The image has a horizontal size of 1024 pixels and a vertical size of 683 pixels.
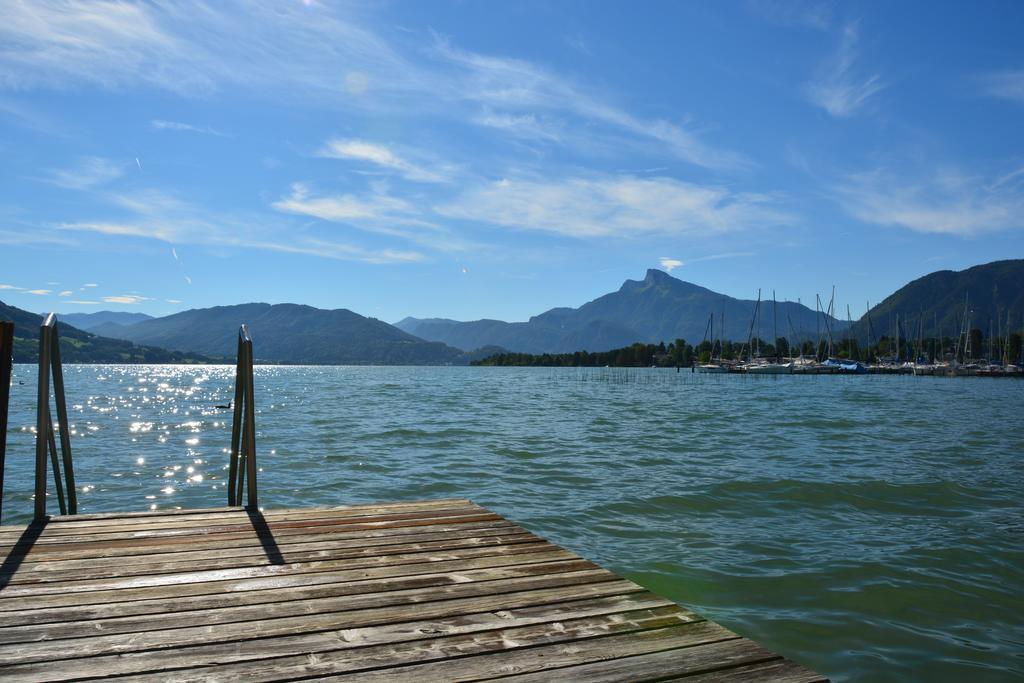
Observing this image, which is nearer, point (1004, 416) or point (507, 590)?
point (507, 590)

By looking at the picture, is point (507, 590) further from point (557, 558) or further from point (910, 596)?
point (910, 596)

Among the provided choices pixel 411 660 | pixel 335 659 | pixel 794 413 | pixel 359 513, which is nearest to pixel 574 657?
pixel 411 660

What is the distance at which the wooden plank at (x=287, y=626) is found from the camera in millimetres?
3445

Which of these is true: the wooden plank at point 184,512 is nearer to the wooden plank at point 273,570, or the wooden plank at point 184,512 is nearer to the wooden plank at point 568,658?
the wooden plank at point 273,570

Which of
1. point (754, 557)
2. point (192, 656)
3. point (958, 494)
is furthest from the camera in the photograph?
point (958, 494)

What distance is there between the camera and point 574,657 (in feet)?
11.5

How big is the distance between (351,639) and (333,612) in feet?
1.55

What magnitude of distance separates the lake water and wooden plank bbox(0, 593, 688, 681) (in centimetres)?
287

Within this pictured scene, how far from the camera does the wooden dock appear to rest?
3.36m

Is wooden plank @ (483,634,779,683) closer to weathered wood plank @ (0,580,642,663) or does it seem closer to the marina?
the marina

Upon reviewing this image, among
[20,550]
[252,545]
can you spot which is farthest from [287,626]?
[20,550]

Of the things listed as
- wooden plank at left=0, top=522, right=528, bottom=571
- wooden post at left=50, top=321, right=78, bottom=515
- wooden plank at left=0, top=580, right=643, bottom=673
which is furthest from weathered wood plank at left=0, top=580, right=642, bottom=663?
wooden post at left=50, top=321, right=78, bottom=515

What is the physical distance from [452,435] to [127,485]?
11.2 metres

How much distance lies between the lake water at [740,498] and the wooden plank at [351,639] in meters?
2.87
